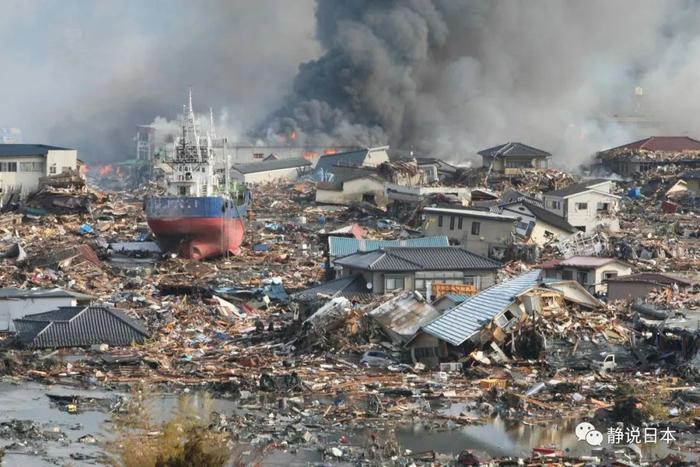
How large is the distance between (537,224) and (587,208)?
431cm

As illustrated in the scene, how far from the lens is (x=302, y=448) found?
14.9m

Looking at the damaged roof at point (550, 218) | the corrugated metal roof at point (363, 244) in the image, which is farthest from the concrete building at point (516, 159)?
the corrugated metal roof at point (363, 244)

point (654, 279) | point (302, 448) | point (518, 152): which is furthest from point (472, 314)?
point (518, 152)

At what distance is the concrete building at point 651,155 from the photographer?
50953mm

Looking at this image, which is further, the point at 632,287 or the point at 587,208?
the point at 587,208

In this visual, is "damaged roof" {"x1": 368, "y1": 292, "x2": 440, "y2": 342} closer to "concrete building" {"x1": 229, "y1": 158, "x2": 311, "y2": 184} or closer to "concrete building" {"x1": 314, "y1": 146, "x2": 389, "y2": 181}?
"concrete building" {"x1": 314, "y1": 146, "x2": 389, "y2": 181}

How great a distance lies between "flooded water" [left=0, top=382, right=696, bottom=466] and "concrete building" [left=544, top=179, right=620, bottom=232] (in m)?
19.9

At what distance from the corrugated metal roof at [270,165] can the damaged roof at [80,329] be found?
32444 millimetres

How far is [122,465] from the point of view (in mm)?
10883

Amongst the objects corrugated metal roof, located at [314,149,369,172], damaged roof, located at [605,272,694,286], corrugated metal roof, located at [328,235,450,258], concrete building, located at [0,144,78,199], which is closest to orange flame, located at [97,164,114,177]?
corrugated metal roof, located at [314,149,369,172]

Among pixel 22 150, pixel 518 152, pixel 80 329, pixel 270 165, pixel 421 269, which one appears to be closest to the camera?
pixel 80 329

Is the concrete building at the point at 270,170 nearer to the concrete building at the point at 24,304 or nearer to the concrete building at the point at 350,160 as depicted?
the concrete building at the point at 350,160

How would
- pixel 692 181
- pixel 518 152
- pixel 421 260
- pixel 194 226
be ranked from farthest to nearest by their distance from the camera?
pixel 518 152 → pixel 692 181 → pixel 194 226 → pixel 421 260

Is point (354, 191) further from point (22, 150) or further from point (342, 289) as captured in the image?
point (342, 289)
